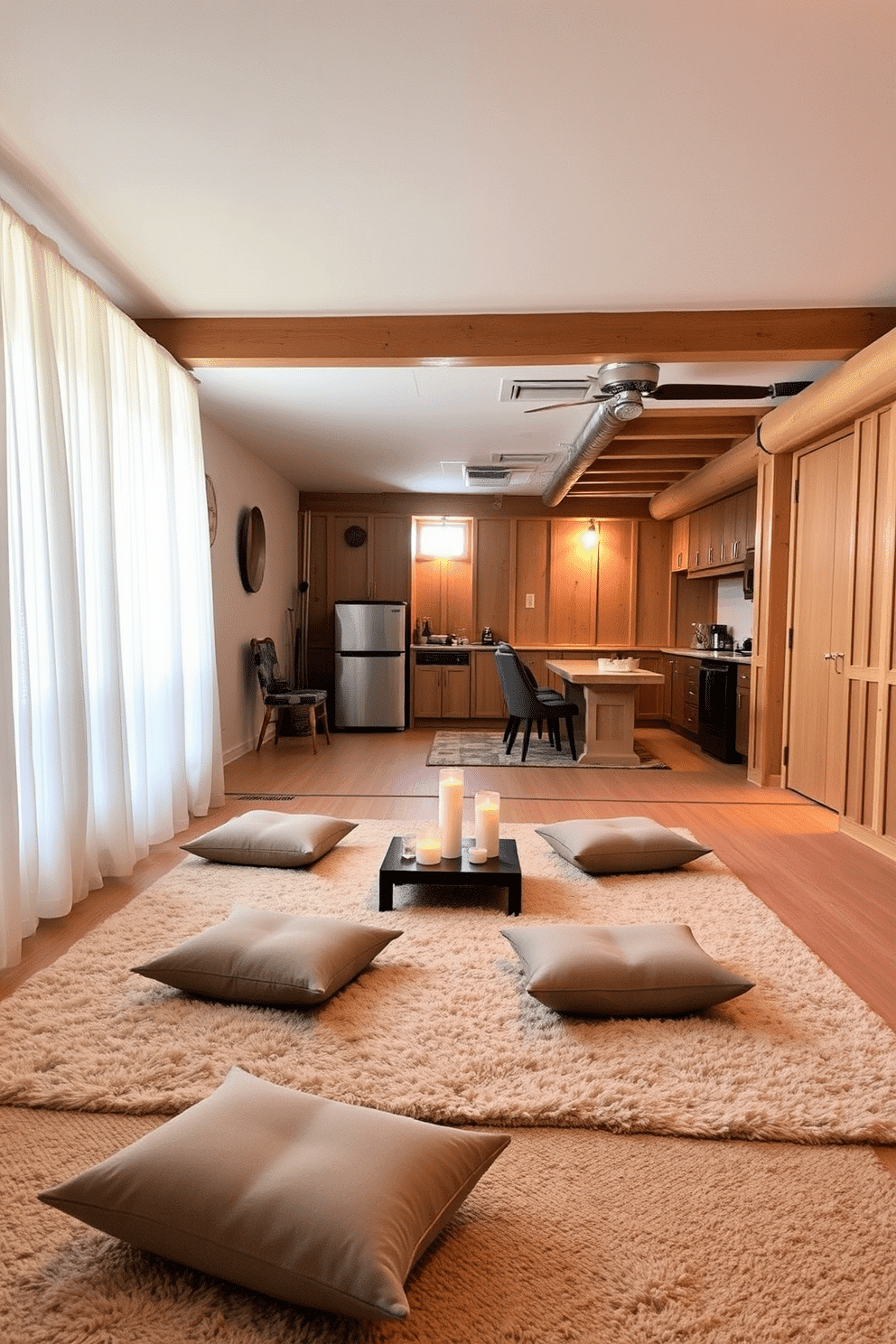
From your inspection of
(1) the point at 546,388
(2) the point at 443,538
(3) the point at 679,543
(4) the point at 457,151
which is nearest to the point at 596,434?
(1) the point at 546,388

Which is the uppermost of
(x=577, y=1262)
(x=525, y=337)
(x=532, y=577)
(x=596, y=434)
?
(x=525, y=337)

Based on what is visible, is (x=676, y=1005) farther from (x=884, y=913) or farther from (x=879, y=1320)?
(x=884, y=913)

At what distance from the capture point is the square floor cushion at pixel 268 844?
3.55 meters

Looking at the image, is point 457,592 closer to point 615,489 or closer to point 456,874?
point 615,489

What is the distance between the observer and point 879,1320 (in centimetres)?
127

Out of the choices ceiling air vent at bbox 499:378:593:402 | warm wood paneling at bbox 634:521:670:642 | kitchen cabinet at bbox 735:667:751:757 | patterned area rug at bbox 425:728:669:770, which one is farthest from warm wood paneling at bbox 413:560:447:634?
ceiling air vent at bbox 499:378:593:402

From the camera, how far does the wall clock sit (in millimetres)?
5984

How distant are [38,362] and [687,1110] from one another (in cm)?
300

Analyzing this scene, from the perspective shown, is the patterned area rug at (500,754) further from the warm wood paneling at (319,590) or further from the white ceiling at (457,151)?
the white ceiling at (457,151)

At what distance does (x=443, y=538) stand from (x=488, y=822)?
6998mm

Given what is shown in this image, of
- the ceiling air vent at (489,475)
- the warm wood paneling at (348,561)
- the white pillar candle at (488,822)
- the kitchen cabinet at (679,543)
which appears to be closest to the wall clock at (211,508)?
the ceiling air vent at (489,475)

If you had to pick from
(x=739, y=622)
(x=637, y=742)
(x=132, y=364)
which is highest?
(x=132, y=364)

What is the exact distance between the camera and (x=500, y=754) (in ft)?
23.3

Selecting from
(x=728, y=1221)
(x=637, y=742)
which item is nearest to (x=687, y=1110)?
(x=728, y=1221)
